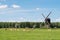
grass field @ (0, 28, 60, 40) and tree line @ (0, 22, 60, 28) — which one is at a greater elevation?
grass field @ (0, 28, 60, 40)

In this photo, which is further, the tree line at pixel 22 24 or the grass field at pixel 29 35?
the tree line at pixel 22 24

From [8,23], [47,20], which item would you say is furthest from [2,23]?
[47,20]

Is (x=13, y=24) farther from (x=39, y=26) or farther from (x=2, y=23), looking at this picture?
(x=39, y=26)

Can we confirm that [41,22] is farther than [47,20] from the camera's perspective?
Yes

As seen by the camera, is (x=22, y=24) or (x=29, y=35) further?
(x=22, y=24)

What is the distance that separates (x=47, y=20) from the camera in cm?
7594

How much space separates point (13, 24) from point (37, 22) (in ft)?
29.8

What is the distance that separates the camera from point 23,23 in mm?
83938

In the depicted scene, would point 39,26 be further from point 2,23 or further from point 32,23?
point 2,23

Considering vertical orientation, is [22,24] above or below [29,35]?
below

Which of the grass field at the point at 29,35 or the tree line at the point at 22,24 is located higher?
the grass field at the point at 29,35

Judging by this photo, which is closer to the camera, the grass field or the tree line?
the grass field

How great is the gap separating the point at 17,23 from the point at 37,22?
25.8 feet

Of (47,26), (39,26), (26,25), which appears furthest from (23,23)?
(47,26)
